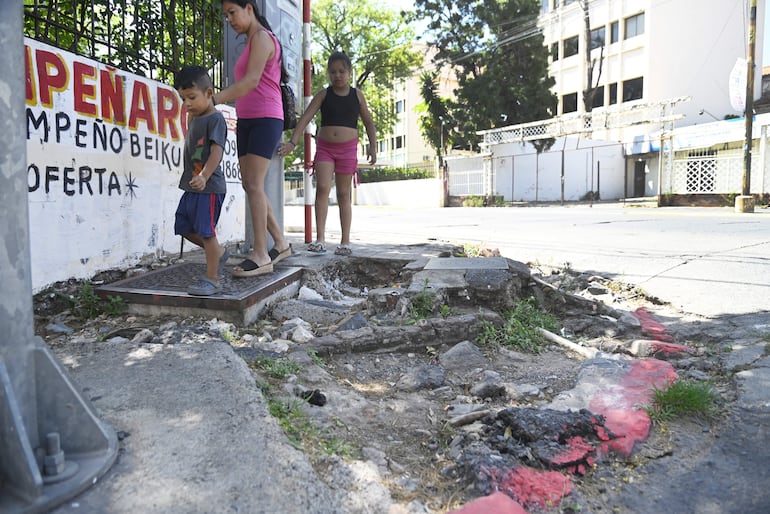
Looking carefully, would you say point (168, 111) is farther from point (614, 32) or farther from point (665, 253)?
point (614, 32)

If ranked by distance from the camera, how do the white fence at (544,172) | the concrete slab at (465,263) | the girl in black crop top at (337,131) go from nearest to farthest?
the concrete slab at (465,263) < the girl in black crop top at (337,131) < the white fence at (544,172)

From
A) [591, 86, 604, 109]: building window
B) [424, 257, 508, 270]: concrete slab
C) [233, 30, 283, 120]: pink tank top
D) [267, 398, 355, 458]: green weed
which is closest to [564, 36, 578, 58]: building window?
[591, 86, 604, 109]: building window

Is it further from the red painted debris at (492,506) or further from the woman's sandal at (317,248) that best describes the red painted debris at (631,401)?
the woman's sandal at (317,248)

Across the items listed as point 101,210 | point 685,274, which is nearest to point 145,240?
point 101,210

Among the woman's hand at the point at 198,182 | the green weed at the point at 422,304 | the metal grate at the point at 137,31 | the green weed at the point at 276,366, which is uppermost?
the metal grate at the point at 137,31

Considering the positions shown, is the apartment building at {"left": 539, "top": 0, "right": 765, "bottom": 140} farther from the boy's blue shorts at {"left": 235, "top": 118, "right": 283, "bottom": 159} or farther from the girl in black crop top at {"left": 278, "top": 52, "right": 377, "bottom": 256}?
the boy's blue shorts at {"left": 235, "top": 118, "right": 283, "bottom": 159}

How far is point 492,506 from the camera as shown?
1563 mm

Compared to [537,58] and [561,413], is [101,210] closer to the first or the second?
[561,413]

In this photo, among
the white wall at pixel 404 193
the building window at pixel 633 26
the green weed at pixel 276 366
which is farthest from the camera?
the building window at pixel 633 26

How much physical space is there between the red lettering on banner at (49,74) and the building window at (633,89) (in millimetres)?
29336

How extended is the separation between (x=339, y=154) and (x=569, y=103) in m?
31.3

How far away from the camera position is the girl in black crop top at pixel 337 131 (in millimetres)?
4625

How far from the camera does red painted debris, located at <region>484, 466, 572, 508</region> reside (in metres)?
1.64

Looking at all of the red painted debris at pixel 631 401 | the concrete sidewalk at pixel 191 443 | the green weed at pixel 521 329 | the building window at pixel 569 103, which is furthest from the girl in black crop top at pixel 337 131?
the building window at pixel 569 103
